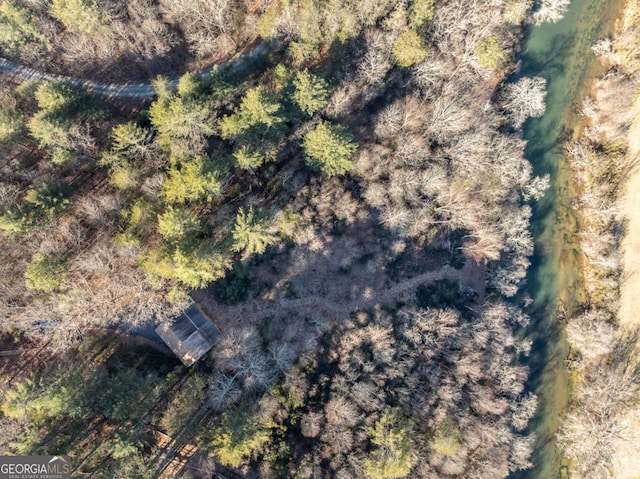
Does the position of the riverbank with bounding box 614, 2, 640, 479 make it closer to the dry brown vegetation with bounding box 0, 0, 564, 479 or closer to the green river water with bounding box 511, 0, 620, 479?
the green river water with bounding box 511, 0, 620, 479

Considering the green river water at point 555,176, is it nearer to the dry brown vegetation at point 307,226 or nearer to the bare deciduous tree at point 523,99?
the bare deciduous tree at point 523,99

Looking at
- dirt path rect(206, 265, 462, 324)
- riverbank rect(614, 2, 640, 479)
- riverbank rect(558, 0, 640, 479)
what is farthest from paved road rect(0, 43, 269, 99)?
riverbank rect(614, 2, 640, 479)

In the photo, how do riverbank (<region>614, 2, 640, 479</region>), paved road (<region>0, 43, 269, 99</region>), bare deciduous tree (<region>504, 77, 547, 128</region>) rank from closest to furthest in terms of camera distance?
paved road (<region>0, 43, 269, 99</region>)
bare deciduous tree (<region>504, 77, 547, 128</region>)
riverbank (<region>614, 2, 640, 479</region>)

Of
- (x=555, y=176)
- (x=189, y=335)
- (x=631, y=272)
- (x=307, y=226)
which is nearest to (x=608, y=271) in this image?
(x=631, y=272)

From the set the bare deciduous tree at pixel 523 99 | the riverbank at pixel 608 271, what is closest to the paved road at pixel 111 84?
the bare deciduous tree at pixel 523 99

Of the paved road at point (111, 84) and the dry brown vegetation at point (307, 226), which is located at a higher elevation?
the paved road at point (111, 84)
